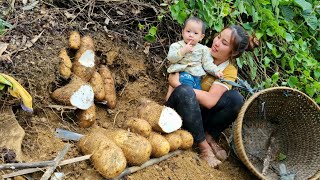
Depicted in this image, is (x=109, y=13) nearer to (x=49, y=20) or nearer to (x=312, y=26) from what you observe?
(x=49, y=20)

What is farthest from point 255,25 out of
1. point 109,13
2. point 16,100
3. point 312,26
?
point 16,100

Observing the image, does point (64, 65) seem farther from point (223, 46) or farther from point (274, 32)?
point (274, 32)

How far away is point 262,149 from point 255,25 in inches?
40.3

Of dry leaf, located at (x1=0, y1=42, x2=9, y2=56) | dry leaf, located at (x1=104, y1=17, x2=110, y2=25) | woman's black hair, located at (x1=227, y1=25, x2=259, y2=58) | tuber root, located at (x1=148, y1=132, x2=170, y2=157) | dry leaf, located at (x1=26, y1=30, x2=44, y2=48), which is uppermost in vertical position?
woman's black hair, located at (x1=227, y1=25, x2=259, y2=58)

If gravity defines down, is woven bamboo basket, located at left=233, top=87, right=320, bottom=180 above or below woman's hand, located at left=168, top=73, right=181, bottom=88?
below

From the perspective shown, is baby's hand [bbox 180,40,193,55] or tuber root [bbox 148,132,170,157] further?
baby's hand [bbox 180,40,193,55]

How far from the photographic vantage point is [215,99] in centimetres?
314

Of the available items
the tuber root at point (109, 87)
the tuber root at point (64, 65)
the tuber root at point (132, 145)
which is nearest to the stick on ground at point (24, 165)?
the tuber root at point (132, 145)

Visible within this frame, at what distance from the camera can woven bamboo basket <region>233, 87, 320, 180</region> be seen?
3362mm

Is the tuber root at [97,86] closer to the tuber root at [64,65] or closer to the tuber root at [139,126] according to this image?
the tuber root at [64,65]

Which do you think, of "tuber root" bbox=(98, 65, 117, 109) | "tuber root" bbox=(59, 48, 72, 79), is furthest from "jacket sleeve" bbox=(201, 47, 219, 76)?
"tuber root" bbox=(59, 48, 72, 79)

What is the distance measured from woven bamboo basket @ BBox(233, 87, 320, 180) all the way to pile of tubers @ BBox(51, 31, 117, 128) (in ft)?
3.27

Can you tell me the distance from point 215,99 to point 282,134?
0.74 meters

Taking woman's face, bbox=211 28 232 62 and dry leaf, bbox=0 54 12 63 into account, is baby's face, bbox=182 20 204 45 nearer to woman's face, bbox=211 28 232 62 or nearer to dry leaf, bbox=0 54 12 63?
woman's face, bbox=211 28 232 62
